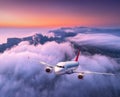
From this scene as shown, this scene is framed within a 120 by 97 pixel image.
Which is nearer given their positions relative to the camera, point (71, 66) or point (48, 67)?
point (48, 67)

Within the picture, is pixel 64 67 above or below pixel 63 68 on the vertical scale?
A: above

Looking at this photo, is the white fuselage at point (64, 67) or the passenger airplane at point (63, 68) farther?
the white fuselage at point (64, 67)

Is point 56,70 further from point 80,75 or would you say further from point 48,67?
point 80,75

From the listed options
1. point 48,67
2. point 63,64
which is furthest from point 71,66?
point 48,67

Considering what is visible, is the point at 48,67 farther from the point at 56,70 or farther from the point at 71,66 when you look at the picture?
the point at 71,66

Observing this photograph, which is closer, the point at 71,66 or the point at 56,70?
the point at 56,70

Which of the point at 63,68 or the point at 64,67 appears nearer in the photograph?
the point at 63,68

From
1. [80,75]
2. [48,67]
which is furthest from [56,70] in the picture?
[80,75]

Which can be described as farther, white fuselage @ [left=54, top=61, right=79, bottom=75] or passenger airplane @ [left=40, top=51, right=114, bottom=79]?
white fuselage @ [left=54, top=61, right=79, bottom=75]
